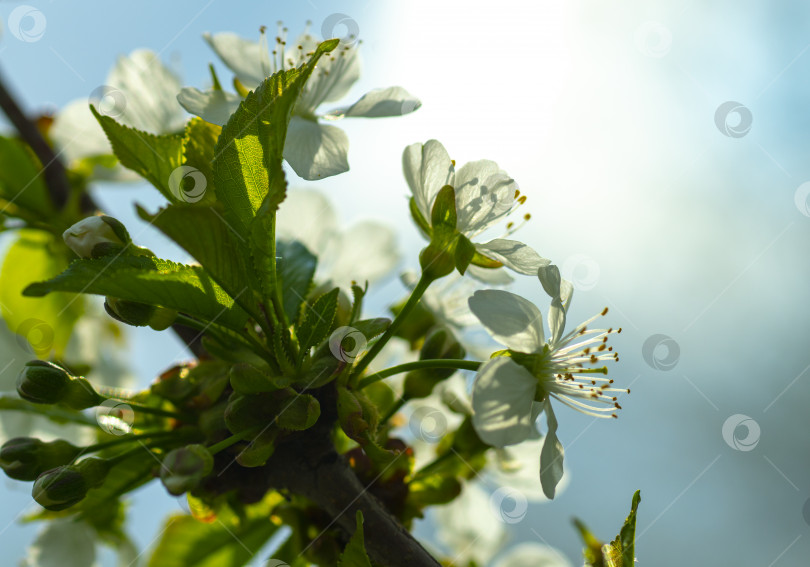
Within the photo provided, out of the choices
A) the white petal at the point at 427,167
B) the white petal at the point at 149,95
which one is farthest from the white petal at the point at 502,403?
the white petal at the point at 149,95

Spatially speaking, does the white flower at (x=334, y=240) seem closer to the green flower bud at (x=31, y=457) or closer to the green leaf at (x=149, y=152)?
the green leaf at (x=149, y=152)

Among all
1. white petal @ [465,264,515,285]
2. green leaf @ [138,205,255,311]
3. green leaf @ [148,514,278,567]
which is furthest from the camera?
green leaf @ [148,514,278,567]

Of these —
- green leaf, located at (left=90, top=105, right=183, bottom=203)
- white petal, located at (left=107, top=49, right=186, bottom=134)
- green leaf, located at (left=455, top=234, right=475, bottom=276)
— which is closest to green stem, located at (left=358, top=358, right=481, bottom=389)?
green leaf, located at (left=455, top=234, right=475, bottom=276)

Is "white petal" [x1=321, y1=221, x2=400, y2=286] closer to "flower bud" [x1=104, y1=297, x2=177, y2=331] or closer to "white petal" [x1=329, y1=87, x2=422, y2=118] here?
"white petal" [x1=329, y1=87, x2=422, y2=118]

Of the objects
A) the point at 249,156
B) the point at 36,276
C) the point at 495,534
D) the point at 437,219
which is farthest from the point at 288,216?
Answer: the point at 495,534

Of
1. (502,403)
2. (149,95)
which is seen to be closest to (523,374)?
(502,403)

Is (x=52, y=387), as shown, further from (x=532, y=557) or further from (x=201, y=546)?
(x=532, y=557)
